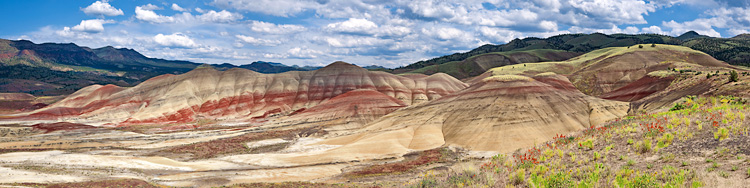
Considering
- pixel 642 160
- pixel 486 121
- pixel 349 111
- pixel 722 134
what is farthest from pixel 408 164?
pixel 349 111

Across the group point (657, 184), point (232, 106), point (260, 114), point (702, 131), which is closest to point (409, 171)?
point (702, 131)

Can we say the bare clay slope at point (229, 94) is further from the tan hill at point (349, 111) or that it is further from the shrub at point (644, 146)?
the shrub at point (644, 146)

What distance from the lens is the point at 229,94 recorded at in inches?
5404

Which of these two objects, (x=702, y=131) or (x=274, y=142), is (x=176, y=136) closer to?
(x=274, y=142)

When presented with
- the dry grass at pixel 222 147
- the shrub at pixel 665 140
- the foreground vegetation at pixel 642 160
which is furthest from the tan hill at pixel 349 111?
the shrub at pixel 665 140

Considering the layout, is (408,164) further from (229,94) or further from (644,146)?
(229,94)

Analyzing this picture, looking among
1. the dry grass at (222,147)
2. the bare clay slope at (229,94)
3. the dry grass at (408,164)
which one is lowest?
the dry grass at (222,147)

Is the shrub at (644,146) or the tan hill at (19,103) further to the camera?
the tan hill at (19,103)

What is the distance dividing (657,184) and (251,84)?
138202 millimetres

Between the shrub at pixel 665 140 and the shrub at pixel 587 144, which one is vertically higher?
the shrub at pixel 665 140

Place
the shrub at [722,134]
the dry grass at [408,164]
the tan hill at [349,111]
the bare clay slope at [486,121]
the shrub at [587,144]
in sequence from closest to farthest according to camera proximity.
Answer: the shrub at [722,134] < the shrub at [587,144] < the dry grass at [408,164] < the bare clay slope at [486,121] < the tan hill at [349,111]

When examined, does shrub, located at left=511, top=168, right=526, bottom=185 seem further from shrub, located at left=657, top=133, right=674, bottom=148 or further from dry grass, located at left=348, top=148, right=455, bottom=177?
dry grass, located at left=348, top=148, right=455, bottom=177

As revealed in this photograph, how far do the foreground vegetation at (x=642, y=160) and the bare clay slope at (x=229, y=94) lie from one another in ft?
333

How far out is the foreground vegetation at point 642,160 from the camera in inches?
545
